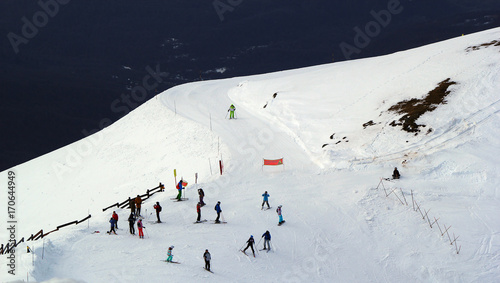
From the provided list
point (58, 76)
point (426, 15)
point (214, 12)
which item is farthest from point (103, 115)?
point (426, 15)

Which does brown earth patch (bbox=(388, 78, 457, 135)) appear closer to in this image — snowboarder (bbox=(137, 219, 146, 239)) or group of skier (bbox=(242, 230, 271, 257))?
group of skier (bbox=(242, 230, 271, 257))

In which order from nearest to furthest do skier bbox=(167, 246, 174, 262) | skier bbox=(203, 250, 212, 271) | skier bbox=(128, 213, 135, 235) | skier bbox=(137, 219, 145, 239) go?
skier bbox=(203, 250, 212, 271), skier bbox=(167, 246, 174, 262), skier bbox=(137, 219, 145, 239), skier bbox=(128, 213, 135, 235)

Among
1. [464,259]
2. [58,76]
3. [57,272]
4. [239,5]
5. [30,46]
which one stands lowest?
[464,259]

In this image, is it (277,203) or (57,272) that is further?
(277,203)

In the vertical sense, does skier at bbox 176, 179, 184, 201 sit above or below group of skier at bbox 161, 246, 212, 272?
above

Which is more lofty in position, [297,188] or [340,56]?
[340,56]

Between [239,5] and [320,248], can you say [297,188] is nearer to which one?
[320,248]

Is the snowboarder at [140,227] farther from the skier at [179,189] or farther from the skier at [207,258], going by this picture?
the skier at [179,189]

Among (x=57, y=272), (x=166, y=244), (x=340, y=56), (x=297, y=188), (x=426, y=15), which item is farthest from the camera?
(x=426, y=15)

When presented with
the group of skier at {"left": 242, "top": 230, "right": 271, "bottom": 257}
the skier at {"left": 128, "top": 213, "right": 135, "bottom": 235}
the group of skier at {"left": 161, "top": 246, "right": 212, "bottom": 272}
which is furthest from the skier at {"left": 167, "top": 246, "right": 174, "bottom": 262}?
→ the skier at {"left": 128, "top": 213, "right": 135, "bottom": 235}

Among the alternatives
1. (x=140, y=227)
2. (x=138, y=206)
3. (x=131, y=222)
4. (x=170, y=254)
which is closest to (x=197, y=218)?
(x=138, y=206)
